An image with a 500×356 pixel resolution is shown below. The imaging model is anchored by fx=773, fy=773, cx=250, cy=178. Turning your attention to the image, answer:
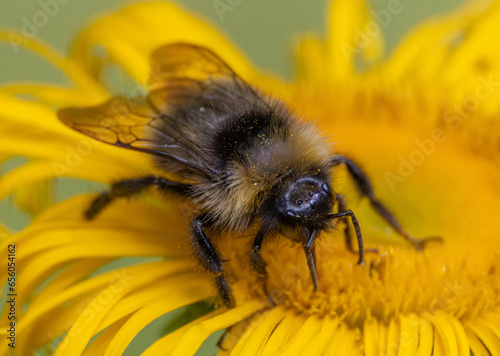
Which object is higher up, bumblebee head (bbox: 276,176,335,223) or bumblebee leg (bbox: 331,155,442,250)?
bumblebee head (bbox: 276,176,335,223)

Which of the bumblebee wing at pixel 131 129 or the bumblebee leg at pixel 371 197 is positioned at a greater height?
the bumblebee wing at pixel 131 129

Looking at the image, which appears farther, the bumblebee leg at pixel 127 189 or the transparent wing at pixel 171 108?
the bumblebee leg at pixel 127 189

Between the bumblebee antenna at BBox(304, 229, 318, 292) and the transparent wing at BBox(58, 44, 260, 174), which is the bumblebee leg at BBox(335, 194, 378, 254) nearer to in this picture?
the bumblebee antenna at BBox(304, 229, 318, 292)

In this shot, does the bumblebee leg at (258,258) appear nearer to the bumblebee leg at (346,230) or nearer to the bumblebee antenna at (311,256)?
the bumblebee antenna at (311,256)

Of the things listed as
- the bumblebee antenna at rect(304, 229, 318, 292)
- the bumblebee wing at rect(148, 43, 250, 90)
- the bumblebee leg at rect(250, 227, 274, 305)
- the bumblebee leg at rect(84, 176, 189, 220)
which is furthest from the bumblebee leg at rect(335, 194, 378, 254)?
the bumblebee wing at rect(148, 43, 250, 90)

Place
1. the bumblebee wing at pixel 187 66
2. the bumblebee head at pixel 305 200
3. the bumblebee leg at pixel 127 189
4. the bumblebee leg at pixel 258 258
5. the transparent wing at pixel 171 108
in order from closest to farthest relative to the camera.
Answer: the bumblebee head at pixel 305 200, the bumblebee leg at pixel 258 258, the transparent wing at pixel 171 108, the bumblebee leg at pixel 127 189, the bumblebee wing at pixel 187 66

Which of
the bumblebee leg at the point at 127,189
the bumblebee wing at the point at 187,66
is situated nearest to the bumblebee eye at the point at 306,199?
the bumblebee leg at the point at 127,189
